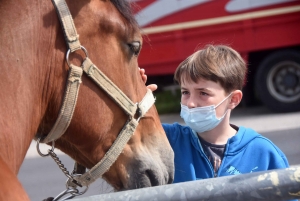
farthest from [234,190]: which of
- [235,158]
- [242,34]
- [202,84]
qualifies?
[242,34]

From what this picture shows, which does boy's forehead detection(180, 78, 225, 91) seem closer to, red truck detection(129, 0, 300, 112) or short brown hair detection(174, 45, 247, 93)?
short brown hair detection(174, 45, 247, 93)

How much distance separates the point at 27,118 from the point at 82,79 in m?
0.26

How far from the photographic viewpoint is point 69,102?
7.44 ft

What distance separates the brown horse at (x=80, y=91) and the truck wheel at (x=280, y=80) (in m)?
7.29

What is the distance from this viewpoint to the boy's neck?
2887 mm

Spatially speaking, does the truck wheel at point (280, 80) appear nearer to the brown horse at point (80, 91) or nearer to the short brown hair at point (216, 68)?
the short brown hair at point (216, 68)

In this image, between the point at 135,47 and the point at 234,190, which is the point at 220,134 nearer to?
the point at 135,47

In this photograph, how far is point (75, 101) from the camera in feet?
7.48

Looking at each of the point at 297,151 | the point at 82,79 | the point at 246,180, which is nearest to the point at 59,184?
the point at 297,151

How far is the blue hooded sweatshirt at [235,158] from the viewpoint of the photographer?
2.71 m

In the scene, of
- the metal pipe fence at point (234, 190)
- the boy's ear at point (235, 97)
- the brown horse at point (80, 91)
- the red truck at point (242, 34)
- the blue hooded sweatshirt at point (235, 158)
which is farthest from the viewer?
the red truck at point (242, 34)

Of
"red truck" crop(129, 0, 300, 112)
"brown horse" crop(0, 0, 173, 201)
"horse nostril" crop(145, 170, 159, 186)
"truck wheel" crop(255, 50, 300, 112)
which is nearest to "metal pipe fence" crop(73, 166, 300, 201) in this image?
"brown horse" crop(0, 0, 173, 201)

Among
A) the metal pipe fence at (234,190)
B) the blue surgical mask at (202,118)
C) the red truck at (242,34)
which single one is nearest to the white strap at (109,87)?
the blue surgical mask at (202,118)

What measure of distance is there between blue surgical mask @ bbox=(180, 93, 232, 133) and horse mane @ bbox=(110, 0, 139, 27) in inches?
22.7
